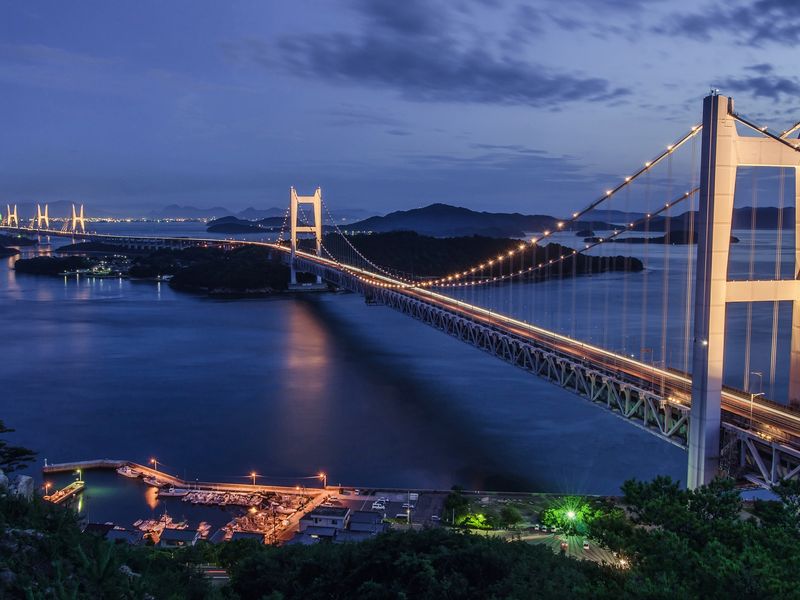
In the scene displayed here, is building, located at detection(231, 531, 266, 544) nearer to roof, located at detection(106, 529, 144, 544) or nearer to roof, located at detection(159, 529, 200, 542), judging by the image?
roof, located at detection(159, 529, 200, 542)

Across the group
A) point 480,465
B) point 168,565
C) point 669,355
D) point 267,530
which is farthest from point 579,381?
point 669,355

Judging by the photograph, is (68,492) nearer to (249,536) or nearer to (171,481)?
(171,481)

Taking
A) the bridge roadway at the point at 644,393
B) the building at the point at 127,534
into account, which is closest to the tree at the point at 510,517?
the bridge roadway at the point at 644,393

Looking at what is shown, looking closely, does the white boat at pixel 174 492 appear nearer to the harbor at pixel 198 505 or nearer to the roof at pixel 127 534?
the harbor at pixel 198 505

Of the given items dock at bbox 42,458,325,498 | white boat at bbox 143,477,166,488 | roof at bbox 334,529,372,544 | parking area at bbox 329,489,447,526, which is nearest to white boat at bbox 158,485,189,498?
dock at bbox 42,458,325,498

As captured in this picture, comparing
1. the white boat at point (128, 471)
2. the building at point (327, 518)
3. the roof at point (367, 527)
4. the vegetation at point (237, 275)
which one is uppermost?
the vegetation at point (237, 275)

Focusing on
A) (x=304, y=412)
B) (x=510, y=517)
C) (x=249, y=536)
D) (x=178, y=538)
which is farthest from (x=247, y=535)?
(x=304, y=412)
